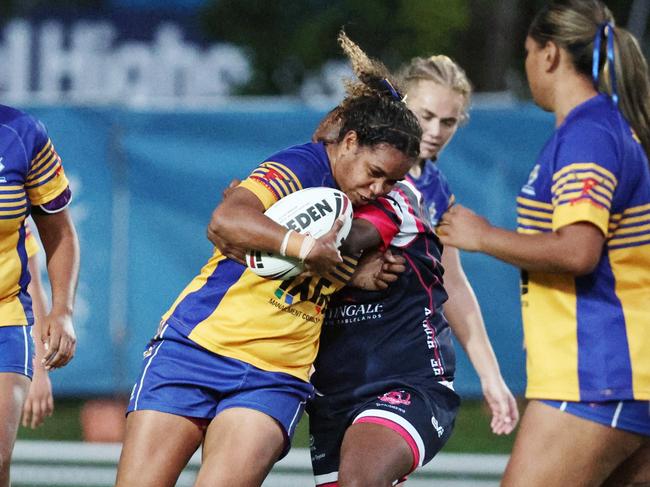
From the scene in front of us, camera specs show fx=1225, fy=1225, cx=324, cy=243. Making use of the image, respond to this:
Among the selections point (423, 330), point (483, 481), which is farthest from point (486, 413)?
point (423, 330)

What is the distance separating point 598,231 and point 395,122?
2.72 feet

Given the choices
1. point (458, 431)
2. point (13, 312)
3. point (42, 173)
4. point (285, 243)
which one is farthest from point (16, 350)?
point (458, 431)

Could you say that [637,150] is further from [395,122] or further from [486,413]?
[486,413]

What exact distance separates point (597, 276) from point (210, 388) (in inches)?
53.7

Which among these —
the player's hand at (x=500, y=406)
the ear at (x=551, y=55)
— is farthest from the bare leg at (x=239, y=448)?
the ear at (x=551, y=55)

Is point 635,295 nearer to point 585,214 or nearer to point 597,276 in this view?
point 597,276

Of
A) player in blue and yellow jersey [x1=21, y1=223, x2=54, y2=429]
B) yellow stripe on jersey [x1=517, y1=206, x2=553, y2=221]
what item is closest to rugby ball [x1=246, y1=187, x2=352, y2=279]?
yellow stripe on jersey [x1=517, y1=206, x2=553, y2=221]

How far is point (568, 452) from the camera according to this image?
153 inches

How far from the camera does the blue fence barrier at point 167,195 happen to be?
8.70m

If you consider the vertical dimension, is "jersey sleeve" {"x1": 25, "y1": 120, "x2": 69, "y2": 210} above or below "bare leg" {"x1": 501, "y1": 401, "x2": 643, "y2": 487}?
above

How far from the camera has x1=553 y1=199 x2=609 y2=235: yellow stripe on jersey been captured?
3.82m

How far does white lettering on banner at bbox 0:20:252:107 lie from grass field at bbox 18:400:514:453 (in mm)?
8039

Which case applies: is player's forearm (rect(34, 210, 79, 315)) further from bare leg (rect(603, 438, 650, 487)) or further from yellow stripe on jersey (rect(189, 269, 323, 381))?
bare leg (rect(603, 438, 650, 487))

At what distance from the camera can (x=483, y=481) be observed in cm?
710
